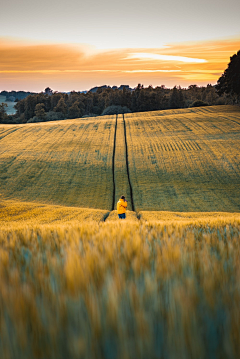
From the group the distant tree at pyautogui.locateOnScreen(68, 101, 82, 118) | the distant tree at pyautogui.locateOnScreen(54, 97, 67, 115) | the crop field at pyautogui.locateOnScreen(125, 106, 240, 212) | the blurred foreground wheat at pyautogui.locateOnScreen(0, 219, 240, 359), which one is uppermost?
the distant tree at pyautogui.locateOnScreen(54, 97, 67, 115)

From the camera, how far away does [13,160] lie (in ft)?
171

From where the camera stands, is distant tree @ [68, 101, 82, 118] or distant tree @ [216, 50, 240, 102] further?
distant tree @ [68, 101, 82, 118]

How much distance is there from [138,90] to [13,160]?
130410mm

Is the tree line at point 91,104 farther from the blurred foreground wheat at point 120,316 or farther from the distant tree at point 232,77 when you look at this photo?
the blurred foreground wheat at point 120,316

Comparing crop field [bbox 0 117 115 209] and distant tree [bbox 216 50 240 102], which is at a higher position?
distant tree [bbox 216 50 240 102]

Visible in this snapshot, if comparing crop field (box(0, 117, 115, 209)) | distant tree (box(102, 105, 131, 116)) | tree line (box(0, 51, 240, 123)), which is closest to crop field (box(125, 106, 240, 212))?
crop field (box(0, 117, 115, 209))

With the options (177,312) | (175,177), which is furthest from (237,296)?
(175,177)

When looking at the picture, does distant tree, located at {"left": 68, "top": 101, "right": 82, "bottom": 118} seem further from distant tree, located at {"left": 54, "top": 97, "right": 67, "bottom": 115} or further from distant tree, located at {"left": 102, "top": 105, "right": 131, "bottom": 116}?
distant tree, located at {"left": 102, "top": 105, "right": 131, "bottom": 116}

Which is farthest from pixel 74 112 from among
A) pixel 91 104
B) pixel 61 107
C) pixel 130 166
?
pixel 130 166

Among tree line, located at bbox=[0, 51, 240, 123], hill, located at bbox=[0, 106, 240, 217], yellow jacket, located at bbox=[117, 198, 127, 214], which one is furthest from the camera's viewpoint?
tree line, located at bbox=[0, 51, 240, 123]

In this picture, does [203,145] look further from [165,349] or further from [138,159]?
[165,349]

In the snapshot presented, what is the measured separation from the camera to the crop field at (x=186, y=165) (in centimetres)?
3831

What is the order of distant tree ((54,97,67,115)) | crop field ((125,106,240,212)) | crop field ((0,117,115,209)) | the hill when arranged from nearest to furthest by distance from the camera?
crop field ((125,106,240,212)) < the hill < crop field ((0,117,115,209)) < distant tree ((54,97,67,115))

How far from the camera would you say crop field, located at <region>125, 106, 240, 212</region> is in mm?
38312
